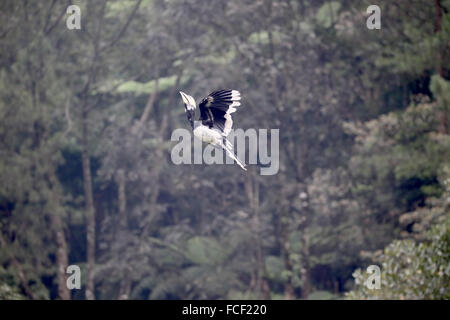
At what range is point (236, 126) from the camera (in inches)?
482

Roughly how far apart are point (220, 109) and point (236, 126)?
24.2 ft

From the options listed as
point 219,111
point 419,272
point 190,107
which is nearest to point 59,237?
point 419,272

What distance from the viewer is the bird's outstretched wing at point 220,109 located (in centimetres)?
479

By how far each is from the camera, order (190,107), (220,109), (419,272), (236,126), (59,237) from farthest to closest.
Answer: (59,237)
(236,126)
(419,272)
(220,109)
(190,107)

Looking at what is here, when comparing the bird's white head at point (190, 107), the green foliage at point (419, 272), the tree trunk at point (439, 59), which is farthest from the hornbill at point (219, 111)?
the tree trunk at point (439, 59)

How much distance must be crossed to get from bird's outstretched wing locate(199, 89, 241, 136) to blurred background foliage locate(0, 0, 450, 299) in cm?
636

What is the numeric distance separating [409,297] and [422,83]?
6.14 m

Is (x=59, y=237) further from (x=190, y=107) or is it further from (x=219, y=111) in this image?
(x=190, y=107)

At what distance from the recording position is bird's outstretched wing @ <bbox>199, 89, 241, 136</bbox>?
479cm

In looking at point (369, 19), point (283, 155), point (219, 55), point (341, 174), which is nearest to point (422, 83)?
point (369, 19)

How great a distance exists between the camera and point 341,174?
480 inches

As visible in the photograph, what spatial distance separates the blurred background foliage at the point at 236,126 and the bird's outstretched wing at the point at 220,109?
636 centimetres

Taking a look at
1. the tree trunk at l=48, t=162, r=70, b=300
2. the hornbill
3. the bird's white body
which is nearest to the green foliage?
the hornbill
